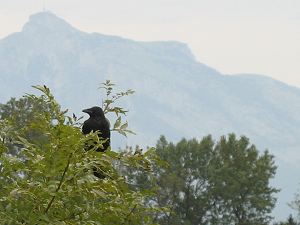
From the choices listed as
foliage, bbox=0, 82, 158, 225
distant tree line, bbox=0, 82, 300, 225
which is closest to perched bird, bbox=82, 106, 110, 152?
distant tree line, bbox=0, 82, 300, 225

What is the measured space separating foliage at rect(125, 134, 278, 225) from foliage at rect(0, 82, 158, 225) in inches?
2331

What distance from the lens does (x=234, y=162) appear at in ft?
228

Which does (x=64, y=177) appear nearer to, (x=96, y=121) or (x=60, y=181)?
(x=60, y=181)

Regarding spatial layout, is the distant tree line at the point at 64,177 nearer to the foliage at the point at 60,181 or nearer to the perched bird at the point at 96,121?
the foliage at the point at 60,181

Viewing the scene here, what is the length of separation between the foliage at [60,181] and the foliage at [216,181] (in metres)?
59.2

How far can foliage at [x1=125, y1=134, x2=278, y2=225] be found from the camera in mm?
67188

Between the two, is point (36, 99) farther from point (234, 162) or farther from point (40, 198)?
point (234, 162)

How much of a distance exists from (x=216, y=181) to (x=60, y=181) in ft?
208

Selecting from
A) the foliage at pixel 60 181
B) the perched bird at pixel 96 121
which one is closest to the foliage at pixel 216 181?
the perched bird at pixel 96 121

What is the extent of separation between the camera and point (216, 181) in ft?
225

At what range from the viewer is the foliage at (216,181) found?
67.2 m

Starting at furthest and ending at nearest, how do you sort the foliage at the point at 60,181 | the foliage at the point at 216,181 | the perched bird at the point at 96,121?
1. the foliage at the point at 216,181
2. the perched bird at the point at 96,121
3. the foliage at the point at 60,181

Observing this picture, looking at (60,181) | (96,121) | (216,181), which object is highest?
(216,181)

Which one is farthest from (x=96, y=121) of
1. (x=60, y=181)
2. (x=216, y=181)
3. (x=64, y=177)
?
(x=216, y=181)
